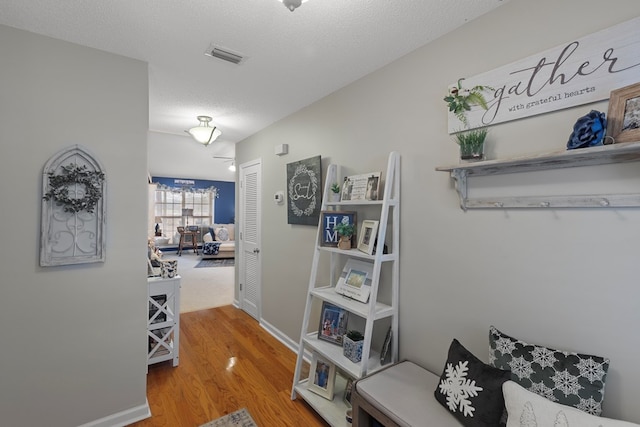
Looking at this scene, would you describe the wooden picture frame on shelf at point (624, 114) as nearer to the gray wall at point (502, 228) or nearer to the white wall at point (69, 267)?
the gray wall at point (502, 228)

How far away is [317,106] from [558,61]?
1.85 m

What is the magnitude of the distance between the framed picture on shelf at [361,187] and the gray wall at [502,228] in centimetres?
14

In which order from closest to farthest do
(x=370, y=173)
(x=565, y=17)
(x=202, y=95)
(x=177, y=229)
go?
(x=565, y=17) < (x=370, y=173) < (x=202, y=95) < (x=177, y=229)

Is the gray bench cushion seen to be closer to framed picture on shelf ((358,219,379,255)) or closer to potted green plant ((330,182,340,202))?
framed picture on shelf ((358,219,379,255))

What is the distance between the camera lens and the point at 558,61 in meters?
1.27

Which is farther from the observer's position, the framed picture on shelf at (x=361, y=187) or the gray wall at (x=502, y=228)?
the framed picture on shelf at (x=361, y=187)

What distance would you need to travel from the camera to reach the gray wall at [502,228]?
3.76ft

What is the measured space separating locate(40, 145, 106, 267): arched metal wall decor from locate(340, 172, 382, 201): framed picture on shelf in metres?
1.64

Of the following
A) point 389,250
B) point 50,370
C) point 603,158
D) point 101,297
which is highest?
point 603,158

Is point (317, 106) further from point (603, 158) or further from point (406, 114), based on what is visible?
point (603, 158)

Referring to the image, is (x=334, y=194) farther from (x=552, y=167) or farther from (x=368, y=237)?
(x=552, y=167)

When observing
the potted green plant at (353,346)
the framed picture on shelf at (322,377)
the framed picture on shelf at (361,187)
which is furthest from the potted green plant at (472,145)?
the framed picture on shelf at (322,377)

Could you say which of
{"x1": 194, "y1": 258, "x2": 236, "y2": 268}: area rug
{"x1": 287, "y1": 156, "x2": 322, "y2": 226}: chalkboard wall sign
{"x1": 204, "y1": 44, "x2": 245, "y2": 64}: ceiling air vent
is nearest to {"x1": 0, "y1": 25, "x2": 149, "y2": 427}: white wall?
{"x1": 204, "y1": 44, "x2": 245, "y2": 64}: ceiling air vent

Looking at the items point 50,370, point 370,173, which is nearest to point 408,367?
point 370,173
